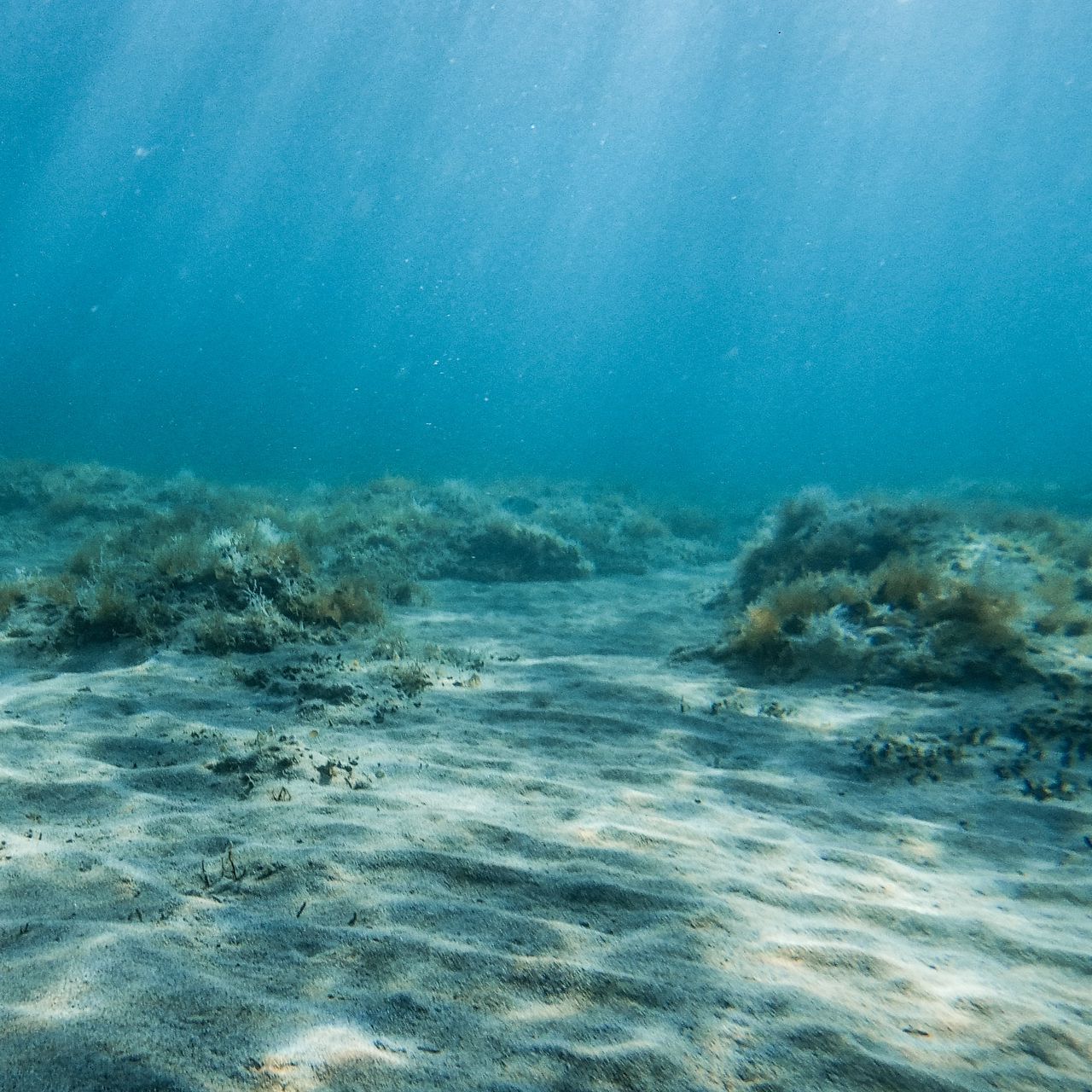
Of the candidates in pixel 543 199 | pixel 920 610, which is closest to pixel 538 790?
pixel 920 610

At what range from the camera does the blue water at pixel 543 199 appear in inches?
2591

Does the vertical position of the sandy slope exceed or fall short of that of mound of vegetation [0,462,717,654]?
it falls short

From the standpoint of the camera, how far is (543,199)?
529 ft

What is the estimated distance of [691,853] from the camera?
10.3 feet

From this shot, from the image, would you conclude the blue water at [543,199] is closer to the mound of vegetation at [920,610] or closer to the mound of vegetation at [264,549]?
the mound of vegetation at [264,549]

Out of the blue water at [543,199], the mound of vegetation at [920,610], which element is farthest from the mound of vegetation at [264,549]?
the blue water at [543,199]

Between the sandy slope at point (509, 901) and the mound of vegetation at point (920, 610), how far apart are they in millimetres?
716

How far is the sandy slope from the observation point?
6.00 feet

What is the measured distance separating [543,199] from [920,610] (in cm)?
17770

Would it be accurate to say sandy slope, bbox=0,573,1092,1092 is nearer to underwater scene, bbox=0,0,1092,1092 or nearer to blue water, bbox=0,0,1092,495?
underwater scene, bbox=0,0,1092,1092

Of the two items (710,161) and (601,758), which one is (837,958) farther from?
(710,161)

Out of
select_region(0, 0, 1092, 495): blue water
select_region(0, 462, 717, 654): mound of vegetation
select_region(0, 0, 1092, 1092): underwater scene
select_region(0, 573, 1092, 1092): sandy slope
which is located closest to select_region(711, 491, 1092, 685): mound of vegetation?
select_region(0, 0, 1092, 1092): underwater scene

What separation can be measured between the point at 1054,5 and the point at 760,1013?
350 feet

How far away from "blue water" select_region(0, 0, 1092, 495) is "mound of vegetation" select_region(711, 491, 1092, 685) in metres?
23.1
